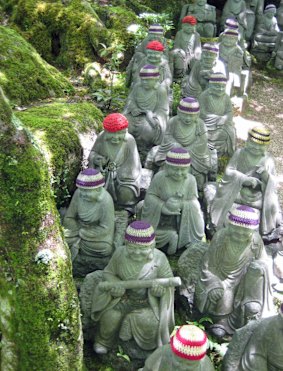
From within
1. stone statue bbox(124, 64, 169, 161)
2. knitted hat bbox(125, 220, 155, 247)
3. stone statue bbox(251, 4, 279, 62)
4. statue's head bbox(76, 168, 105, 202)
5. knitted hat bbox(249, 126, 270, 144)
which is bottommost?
stone statue bbox(251, 4, 279, 62)

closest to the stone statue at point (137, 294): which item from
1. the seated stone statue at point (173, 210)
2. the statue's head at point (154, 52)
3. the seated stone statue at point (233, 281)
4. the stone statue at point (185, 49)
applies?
the seated stone statue at point (233, 281)

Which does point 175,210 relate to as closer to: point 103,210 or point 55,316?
point 103,210

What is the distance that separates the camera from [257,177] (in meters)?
7.10

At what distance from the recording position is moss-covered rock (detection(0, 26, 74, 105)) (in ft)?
29.7

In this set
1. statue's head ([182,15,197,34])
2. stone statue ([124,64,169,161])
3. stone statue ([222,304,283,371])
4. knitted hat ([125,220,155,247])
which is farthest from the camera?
statue's head ([182,15,197,34])

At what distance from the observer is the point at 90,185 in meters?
5.85

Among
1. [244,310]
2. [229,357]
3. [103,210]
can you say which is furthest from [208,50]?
[229,357]

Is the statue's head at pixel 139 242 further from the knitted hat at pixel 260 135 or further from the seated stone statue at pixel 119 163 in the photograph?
the knitted hat at pixel 260 135

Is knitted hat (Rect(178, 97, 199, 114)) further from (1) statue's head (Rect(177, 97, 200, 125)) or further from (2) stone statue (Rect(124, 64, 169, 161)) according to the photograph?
(2) stone statue (Rect(124, 64, 169, 161))

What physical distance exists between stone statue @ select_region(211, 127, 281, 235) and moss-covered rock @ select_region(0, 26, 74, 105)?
439 centimetres

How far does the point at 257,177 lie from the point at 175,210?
1531 mm

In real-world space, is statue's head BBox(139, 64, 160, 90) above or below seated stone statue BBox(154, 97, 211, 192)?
above

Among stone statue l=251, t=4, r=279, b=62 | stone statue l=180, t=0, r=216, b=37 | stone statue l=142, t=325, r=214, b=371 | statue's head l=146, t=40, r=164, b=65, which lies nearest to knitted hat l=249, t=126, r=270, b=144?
stone statue l=142, t=325, r=214, b=371

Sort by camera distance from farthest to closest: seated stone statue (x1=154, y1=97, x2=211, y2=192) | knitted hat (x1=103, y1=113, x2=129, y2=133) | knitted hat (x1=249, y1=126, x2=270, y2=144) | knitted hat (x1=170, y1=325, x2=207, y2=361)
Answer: seated stone statue (x1=154, y1=97, x2=211, y2=192) → knitted hat (x1=103, y1=113, x2=129, y2=133) → knitted hat (x1=249, y1=126, x2=270, y2=144) → knitted hat (x1=170, y1=325, x2=207, y2=361)
